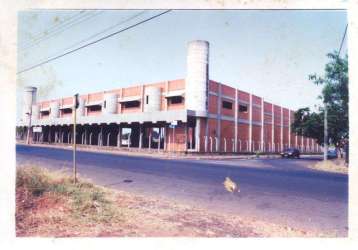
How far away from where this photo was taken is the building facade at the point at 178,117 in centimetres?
2644

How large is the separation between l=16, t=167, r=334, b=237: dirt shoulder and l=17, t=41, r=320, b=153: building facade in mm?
16274

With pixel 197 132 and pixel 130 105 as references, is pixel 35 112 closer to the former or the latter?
pixel 130 105

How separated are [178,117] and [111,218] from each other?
828 inches

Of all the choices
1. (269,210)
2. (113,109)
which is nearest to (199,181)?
(269,210)

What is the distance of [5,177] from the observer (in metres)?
4.71

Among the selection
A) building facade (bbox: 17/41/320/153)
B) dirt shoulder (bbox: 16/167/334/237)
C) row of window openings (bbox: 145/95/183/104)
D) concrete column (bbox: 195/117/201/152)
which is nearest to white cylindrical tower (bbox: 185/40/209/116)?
building facade (bbox: 17/41/320/153)

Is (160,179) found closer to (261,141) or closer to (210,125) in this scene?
(210,125)

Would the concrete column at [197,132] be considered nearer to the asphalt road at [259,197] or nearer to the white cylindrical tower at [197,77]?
the white cylindrical tower at [197,77]

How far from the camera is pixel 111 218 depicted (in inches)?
184

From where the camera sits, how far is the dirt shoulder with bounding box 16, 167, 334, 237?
4242 mm

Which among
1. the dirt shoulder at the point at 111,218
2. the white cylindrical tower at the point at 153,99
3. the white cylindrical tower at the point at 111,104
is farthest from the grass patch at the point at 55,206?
the white cylindrical tower at the point at 111,104

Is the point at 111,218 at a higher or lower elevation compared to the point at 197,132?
lower

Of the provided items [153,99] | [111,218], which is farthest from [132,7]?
[153,99]
